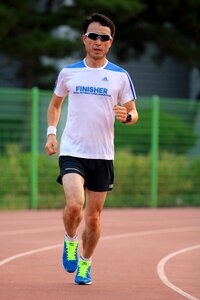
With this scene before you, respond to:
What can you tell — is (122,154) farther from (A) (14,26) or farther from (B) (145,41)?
(B) (145,41)

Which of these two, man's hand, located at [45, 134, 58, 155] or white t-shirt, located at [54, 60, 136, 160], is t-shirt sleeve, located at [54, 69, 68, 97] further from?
man's hand, located at [45, 134, 58, 155]

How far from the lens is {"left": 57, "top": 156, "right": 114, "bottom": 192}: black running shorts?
→ 32.2 feet

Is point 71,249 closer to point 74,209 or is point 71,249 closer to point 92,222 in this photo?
point 92,222

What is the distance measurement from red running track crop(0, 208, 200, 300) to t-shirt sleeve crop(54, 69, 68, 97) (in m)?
1.80

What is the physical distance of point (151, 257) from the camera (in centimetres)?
1350

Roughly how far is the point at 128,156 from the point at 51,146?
Answer: 1507 centimetres

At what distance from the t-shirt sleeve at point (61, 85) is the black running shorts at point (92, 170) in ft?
1.98

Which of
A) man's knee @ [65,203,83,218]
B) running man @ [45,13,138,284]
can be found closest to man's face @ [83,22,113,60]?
running man @ [45,13,138,284]

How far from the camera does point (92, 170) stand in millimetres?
9914

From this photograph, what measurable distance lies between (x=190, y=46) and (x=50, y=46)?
20.4 feet

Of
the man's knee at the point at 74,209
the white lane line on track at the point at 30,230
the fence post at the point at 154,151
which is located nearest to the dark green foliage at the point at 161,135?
the fence post at the point at 154,151

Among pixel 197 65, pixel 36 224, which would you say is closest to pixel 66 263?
pixel 36 224

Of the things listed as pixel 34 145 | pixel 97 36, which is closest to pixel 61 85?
pixel 97 36

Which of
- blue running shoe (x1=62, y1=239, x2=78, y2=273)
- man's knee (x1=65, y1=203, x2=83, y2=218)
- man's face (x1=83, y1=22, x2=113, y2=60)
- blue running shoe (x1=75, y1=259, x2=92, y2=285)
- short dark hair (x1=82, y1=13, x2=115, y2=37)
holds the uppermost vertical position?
short dark hair (x1=82, y1=13, x2=115, y2=37)
